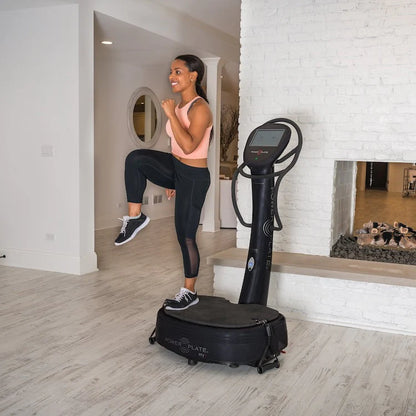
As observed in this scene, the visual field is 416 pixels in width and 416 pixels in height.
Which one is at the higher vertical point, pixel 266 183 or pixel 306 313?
pixel 266 183

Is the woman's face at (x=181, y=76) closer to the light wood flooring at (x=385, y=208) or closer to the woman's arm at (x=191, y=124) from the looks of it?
the woman's arm at (x=191, y=124)

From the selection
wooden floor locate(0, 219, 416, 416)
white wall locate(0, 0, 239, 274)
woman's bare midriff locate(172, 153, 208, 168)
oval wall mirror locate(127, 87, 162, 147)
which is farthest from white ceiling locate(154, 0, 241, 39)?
wooden floor locate(0, 219, 416, 416)

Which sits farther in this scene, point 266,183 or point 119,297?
point 119,297

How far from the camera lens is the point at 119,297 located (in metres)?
4.25

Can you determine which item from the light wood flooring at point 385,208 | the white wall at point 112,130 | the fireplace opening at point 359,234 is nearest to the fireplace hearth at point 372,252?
the fireplace opening at point 359,234

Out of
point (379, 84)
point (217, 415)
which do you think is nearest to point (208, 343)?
point (217, 415)

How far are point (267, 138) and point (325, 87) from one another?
0.90 meters

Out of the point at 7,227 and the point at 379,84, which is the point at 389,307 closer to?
the point at 379,84

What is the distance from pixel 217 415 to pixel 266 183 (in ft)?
4.46

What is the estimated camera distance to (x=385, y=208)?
8.95 m

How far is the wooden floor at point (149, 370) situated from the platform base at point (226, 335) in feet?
0.27

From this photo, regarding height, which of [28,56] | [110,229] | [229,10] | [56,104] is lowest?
[110,229]

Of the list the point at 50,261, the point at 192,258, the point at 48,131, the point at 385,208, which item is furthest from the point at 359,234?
the point at 385,208

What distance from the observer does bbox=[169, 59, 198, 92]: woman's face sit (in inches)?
129
